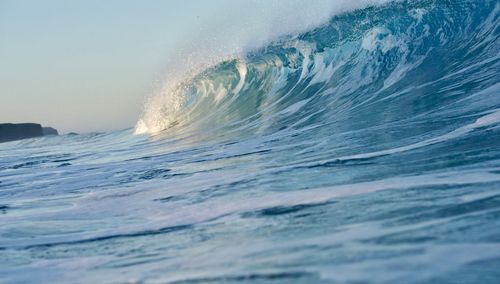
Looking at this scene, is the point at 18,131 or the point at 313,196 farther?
the point at 18,131

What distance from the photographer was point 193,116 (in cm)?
1402

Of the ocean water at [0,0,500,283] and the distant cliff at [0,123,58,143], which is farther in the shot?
the distant cliff at [0,123,58,143]

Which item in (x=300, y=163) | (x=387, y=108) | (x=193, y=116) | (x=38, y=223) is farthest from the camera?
(x=193, y=116)

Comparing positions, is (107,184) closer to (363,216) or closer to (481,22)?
(363,216)

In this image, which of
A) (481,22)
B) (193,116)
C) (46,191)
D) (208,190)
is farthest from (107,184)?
(193,116)

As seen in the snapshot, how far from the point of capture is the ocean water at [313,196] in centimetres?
234

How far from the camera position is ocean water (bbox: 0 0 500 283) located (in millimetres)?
2344

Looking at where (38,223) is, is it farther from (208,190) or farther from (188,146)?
(188,146)

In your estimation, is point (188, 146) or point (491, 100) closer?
point (491, 100)

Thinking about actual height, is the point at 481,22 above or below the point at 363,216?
above

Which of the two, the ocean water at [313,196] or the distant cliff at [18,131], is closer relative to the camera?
the ocean water at [313,196]

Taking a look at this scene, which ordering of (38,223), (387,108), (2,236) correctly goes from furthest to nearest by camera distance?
(387,108) < (38,223) < (2,236)

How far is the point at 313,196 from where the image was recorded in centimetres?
352

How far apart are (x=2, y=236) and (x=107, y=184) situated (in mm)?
1906
